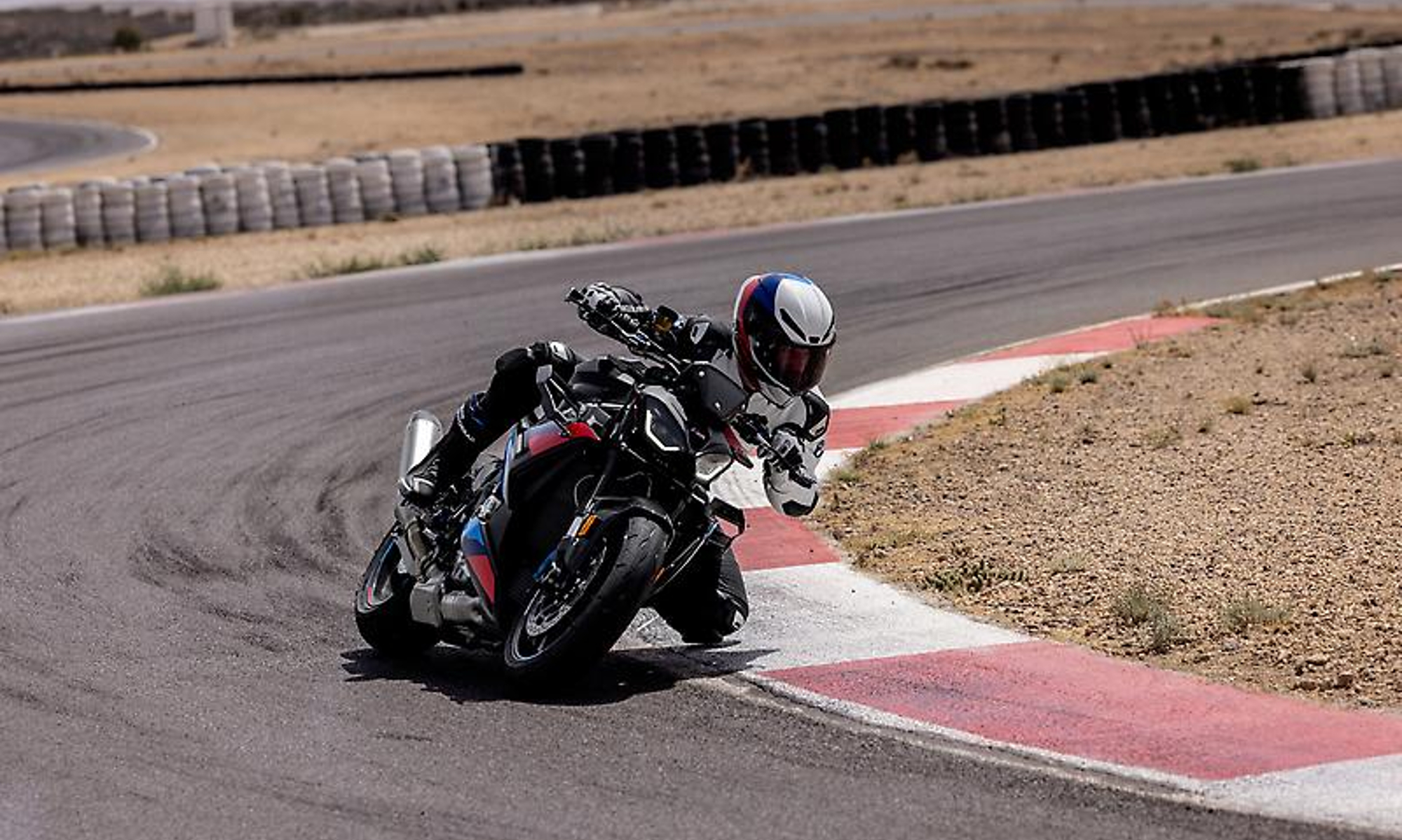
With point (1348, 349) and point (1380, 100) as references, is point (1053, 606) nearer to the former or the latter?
point (1348, 349)

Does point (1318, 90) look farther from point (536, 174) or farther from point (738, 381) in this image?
point (738, 381)

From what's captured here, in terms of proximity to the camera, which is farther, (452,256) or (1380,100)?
(1380,100)

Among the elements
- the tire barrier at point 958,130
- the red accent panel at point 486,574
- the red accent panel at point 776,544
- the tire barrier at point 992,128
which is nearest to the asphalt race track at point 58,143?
the tire barrier at point 958,130

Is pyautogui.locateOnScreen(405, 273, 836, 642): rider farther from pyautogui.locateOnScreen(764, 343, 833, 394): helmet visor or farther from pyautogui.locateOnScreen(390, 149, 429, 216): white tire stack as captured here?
pyautogui.locateOnScreen(390, 149, 429, 216): white tire stack

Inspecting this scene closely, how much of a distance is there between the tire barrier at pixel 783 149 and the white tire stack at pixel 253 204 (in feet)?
21.7

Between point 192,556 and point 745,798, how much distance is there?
439 cm

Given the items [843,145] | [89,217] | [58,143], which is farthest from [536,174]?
[58,143]

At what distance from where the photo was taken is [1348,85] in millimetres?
30219

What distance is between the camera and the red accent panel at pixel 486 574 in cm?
748

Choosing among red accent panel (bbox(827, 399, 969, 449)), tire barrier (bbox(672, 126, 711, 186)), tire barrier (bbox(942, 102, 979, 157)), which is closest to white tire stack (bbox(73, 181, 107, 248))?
tire barrier (bbox(672, 126, 711, 186))

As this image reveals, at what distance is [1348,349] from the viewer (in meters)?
12.8

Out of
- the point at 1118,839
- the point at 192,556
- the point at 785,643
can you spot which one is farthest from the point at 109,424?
the point at 1118,839

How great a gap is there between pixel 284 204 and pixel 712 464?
19.1 metres

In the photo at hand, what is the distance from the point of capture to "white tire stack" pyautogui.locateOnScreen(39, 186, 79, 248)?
80.7 feet
